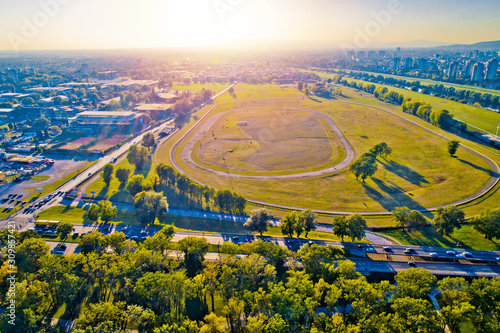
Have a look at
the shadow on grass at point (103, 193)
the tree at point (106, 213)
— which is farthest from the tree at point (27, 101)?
the tree at point (106, 213)

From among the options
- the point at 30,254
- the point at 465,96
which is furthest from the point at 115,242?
the point at 465,96

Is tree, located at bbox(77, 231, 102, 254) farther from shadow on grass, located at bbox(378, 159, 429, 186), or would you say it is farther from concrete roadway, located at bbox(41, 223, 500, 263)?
shadow on grass, located at bbox(378, 159, 429, 186)

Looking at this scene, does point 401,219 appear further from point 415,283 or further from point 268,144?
point 268,144

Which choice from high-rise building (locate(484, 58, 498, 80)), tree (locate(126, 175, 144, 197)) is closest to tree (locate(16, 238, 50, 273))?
tree (locate(126, 175, 144, 197))

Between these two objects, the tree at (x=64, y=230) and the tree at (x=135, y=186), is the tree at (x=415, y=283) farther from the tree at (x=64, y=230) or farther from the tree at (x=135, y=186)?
the tree at (x=135, y=186)

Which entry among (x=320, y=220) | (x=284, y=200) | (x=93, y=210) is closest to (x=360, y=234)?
(x=320, y=220)

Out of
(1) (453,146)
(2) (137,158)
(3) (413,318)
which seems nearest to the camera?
(3) (413,318)
